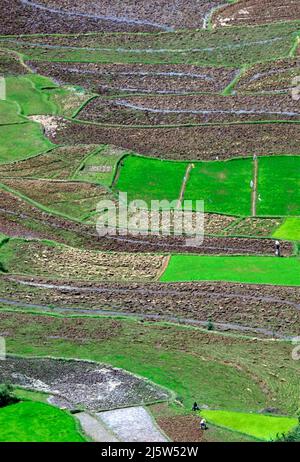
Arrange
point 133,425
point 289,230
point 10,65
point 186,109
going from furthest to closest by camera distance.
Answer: point 10,65
point 186,109
point 289,230
point 133,425

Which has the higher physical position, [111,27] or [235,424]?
[111,27]

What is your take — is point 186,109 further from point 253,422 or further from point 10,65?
point 253,422

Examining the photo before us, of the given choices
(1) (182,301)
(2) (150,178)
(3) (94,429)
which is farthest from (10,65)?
(3) (94,429)

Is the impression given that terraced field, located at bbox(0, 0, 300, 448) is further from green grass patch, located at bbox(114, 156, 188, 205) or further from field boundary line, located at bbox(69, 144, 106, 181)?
field boundary line, located at bbox(69, 144, 106, 181)

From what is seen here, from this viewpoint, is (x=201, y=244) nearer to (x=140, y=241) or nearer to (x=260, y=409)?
(x=140, y=241)
